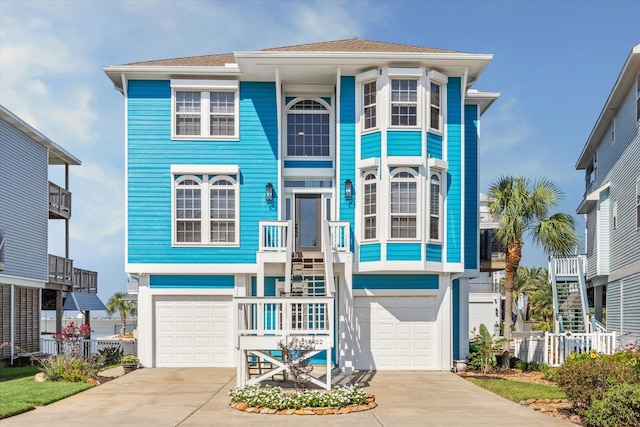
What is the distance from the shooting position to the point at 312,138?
2153cm

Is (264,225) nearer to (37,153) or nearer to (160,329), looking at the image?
(160,329)

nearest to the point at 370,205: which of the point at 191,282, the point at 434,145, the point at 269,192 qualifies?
the point at 434,145

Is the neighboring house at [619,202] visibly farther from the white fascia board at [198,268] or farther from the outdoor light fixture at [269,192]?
the white fascia board at [198,268]

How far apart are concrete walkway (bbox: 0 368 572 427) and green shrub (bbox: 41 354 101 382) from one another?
2.83 feet

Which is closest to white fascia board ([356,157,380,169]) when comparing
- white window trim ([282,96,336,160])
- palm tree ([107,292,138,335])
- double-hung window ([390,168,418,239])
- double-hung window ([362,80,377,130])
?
double-hung window ([390,168,418,239])

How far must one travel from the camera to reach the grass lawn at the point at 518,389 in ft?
51.0

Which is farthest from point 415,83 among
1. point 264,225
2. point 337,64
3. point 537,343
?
point 537,343

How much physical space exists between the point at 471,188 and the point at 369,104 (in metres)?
4.70

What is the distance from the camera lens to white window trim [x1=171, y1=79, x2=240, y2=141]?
20.8 meters

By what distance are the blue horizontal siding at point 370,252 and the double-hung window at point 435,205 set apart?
1554mm

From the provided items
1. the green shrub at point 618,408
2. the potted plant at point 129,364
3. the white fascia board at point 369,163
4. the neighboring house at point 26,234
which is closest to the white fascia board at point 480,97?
the white fascia board at point 369,163

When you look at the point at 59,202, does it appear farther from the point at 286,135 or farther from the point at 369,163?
the point at 369,163

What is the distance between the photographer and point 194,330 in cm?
2108

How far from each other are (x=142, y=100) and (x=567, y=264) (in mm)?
17239
